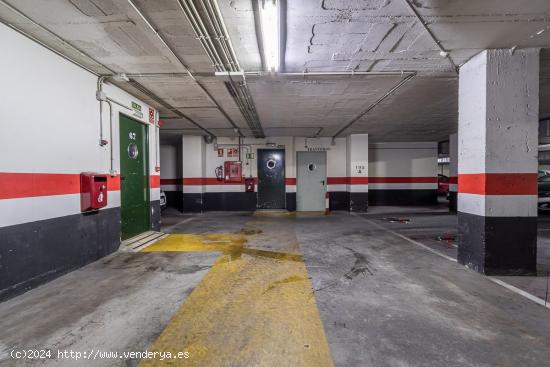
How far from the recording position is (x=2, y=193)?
2822 millimetres

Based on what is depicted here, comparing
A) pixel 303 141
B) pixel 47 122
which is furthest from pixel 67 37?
pixel 303 141

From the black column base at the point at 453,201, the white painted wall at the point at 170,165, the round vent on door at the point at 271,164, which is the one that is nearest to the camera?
the black column base at the point at 453,201

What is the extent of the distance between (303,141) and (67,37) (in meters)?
8.14

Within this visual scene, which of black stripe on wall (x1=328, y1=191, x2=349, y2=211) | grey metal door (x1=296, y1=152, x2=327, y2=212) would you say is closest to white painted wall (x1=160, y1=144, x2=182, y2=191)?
grey metal door (x1=296, y1=152, x2=327, y2=212)

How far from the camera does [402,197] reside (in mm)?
12156

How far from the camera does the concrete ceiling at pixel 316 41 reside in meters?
2.63

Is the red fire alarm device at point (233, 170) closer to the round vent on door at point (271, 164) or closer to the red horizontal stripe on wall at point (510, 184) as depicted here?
the round vent on door at point (271, 164)

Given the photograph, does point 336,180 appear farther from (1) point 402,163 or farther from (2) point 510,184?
(2) point 510,184

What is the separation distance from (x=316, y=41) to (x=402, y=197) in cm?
1053

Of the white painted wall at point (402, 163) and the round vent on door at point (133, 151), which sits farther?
the white painted wall at point (402, 163)

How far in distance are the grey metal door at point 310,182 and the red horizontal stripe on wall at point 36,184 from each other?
7.60m

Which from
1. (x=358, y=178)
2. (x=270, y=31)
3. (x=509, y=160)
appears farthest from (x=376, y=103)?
(x=358, y=178)

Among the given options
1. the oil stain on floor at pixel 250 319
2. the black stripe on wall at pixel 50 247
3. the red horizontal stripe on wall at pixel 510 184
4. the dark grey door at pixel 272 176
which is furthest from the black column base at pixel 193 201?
the red horizontal stripe on wall at pixel 510 184

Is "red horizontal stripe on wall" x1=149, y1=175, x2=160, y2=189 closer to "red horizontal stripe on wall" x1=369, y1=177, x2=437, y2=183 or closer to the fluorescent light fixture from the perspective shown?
the fluorescent light fixture
